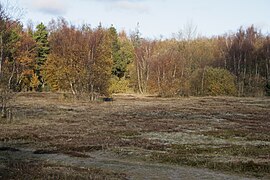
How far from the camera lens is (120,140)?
23000mm

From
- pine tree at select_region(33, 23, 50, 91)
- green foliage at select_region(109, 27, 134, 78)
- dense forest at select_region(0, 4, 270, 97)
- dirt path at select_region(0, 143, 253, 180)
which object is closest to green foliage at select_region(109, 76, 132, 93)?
dense forest at select_region(0, 4, 270, 97)

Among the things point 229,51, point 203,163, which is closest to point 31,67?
point 229,51

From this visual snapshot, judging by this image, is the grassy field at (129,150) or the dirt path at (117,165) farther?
the grassy field at (129,150)

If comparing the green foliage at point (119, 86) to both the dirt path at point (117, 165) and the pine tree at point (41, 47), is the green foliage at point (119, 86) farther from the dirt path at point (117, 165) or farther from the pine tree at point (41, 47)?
the dirt path at point (117, 165)

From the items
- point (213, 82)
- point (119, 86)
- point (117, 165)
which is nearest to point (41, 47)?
point (119, 86)

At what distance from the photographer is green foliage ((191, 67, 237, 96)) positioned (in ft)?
280

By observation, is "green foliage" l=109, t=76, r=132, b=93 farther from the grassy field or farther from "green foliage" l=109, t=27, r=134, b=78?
the grassy field

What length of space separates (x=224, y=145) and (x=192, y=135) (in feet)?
14.3

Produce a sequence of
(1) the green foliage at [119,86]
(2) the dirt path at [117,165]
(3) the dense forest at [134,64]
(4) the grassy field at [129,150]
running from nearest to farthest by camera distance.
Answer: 1. (2) the dirt path at [117,165]
2. (4) the grassy field at [129,150]
3. (3) the dense forest at [134,64]
4. (1) the green foliage at [119,86]

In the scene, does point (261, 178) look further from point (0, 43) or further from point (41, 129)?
point (0, 43)

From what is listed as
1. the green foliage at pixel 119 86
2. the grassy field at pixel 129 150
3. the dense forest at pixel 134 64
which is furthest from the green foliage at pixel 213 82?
the grassy field at pixel 129 150

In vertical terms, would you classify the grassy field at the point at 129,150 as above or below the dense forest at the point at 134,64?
below

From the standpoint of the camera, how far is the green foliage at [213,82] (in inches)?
3356

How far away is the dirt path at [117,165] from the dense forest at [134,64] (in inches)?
1488
